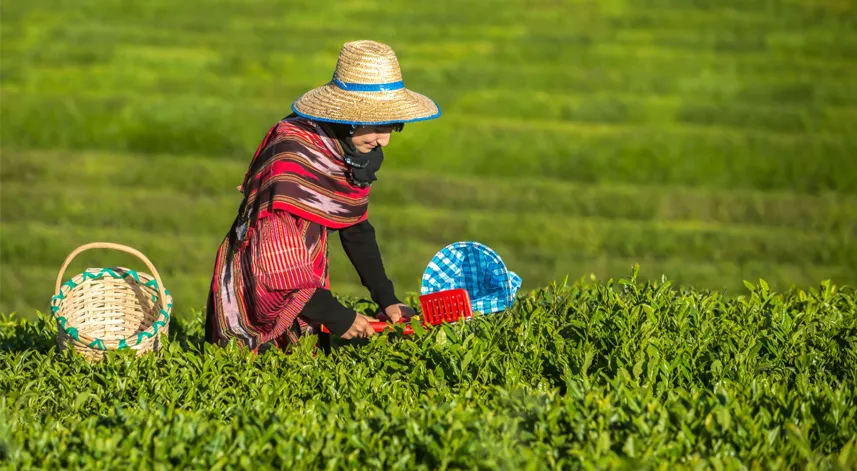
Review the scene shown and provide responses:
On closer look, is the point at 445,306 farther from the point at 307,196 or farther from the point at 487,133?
the point at 487,133

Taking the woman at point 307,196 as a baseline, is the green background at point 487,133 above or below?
below

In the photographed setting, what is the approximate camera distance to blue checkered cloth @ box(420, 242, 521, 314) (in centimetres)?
593

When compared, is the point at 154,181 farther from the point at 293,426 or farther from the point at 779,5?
the point at 779,5

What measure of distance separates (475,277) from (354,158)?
3.57 ft

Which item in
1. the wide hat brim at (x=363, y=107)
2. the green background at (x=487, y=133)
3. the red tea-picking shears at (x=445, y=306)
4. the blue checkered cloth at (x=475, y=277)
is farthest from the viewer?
the green background at (x=487, y=133)

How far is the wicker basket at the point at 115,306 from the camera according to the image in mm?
5664

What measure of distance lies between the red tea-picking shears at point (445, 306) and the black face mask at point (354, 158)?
710 millimetres

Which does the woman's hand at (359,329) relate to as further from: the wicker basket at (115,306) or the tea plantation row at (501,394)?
the wicker basket at (115,306)

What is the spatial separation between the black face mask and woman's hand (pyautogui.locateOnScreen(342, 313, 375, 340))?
695 millimetres

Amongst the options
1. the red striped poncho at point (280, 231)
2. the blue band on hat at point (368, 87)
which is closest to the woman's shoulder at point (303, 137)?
the red striped poncho at point (280, 231)

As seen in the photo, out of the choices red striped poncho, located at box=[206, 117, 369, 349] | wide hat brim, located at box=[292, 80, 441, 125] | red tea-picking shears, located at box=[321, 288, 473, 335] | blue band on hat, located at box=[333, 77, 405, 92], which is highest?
blue band on hat, located at box=[333, 77, 405, 92]

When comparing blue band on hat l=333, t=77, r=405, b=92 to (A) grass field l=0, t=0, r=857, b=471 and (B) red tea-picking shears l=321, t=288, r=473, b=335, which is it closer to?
(B) red tea-picking shears l=321, t=288, r=473, b=335

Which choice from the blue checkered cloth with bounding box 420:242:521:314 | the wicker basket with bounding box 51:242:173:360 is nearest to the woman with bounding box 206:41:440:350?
the wicker basket with bounding box 51:242:173:360

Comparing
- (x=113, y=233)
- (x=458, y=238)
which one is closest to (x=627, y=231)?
(x=458, y=238)
